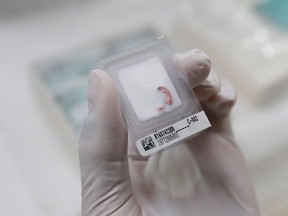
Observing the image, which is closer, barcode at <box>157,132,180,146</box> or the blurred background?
barcode at <box>157,132,180,146</box>

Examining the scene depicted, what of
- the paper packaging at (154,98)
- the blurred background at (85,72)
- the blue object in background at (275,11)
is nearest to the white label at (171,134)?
the paper packaging at (154,98)

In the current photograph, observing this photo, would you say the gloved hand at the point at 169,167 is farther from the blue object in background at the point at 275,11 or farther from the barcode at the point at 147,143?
the blue object in background at the point at 275,11

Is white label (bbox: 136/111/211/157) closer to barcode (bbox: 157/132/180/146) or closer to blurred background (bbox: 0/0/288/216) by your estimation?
barcode (bbox: 157/132/180/146)

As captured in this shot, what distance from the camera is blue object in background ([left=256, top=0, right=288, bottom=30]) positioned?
1284 millimetres

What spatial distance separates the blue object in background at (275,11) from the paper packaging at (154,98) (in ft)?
2.39

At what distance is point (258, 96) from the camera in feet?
3.81

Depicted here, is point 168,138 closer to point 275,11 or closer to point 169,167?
point 169,167

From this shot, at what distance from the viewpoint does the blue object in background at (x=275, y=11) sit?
128 cm

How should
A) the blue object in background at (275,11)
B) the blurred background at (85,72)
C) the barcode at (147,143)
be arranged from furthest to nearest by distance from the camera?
the blue object in background at (275,11), the blurred background at (85,72), the barcode at (147,143)

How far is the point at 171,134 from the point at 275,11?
853 millimetres

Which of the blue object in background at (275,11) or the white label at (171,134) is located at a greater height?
the white label at (171,134)

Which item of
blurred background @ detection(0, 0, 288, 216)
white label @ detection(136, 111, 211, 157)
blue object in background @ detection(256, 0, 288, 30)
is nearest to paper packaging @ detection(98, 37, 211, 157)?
white label @ detection(136, 111, 211, 157)

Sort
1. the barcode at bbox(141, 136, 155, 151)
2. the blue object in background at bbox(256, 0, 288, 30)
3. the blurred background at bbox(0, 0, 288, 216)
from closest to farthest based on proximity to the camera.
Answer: the barcode at bbox(141, 136, 155, 151) < the blurred background at bbox(0, 0, 288, 216) < the blue object in background at bbox(256, 0, 288, 30)

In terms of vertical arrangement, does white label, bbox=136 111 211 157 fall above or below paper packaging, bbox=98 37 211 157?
below
